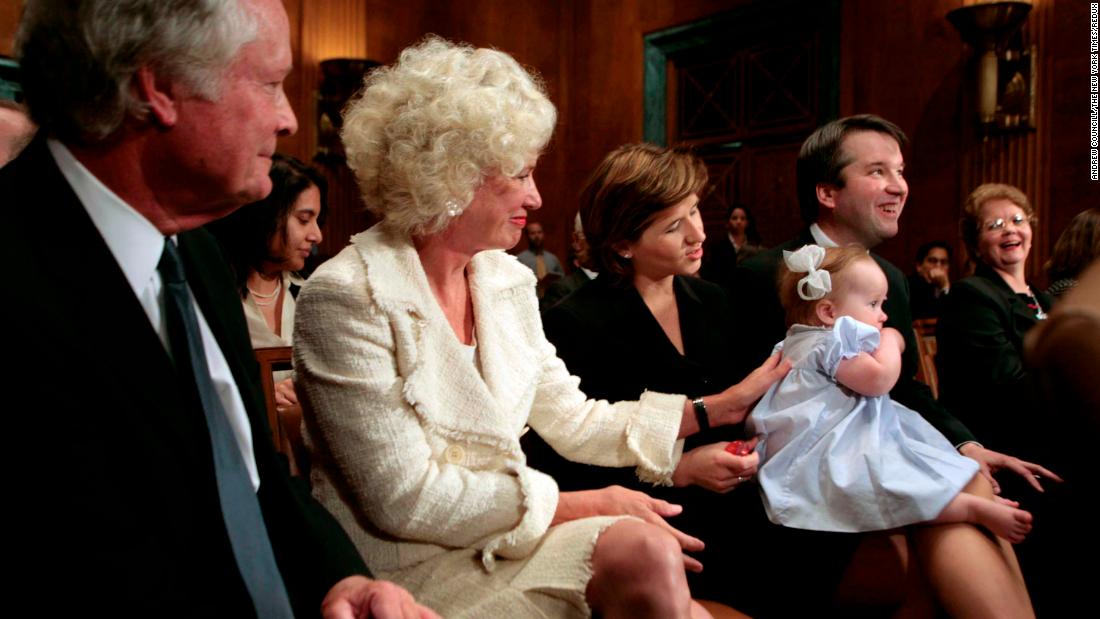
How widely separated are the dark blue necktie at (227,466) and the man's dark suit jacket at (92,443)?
15 mm

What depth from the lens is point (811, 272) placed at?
2.50 meters

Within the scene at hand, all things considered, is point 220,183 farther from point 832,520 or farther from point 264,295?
point 264,295

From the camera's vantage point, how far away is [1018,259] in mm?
3664

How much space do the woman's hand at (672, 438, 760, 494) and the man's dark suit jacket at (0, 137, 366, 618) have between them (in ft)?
4.14

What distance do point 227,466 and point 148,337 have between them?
20cm

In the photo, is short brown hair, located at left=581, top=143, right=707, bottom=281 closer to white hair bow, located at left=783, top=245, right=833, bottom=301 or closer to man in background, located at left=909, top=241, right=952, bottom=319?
white hair bow, located at left=783, top=245, right=833, bottom=301

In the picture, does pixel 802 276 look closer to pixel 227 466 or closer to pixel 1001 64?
pixel 227 466

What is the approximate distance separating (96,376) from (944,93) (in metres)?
6.91

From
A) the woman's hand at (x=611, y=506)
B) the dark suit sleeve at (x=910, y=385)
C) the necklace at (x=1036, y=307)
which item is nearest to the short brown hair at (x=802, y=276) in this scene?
the dark suit sleeve at (x=910, y=385)

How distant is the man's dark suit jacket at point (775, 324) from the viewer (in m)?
2.83

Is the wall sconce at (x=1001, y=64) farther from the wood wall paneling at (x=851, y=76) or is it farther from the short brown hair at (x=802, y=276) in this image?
the short brown hair at (x=802, y=276)

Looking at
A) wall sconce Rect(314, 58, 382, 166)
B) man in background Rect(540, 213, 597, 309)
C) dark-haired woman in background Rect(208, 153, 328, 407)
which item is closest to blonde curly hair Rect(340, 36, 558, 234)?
dark-haired woman in background Rect(208, 153, 328, 407)

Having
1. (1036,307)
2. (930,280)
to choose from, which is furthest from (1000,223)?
(930,280)

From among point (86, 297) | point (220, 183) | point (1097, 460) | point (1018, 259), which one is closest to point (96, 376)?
point (86, 297)
